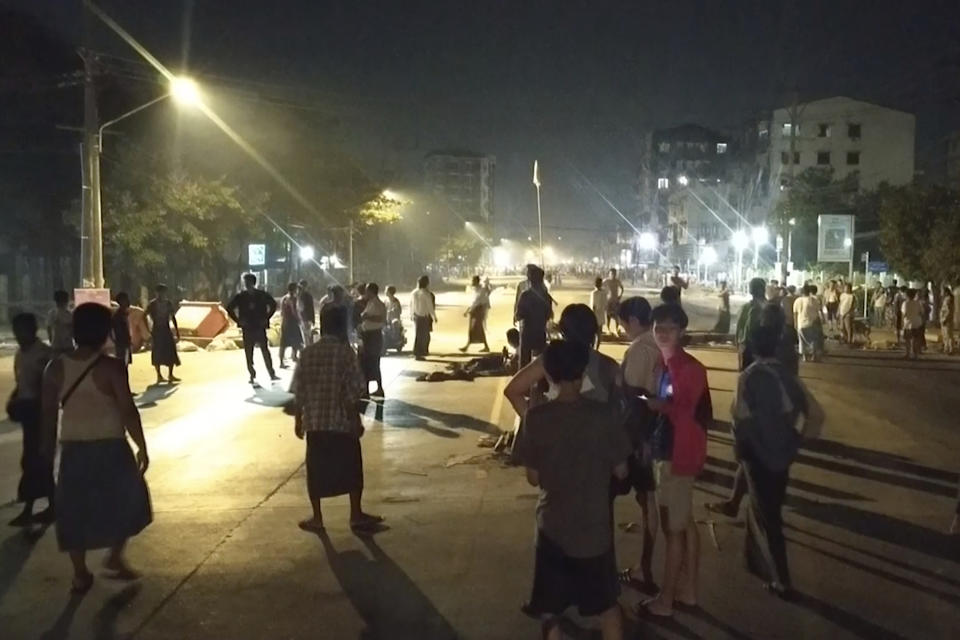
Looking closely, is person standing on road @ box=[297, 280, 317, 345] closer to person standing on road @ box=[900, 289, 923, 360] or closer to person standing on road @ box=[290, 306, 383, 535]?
person standing on road @ box=[290, 306, 383, 535]

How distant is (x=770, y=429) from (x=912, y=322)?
16.8 meters

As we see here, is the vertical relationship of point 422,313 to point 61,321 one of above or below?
below

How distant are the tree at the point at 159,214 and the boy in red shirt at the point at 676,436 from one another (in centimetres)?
2674

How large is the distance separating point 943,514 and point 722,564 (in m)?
2.41

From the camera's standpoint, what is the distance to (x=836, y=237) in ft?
108

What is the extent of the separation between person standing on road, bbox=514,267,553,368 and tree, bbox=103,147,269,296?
70.4 feet

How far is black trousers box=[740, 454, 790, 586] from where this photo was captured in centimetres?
588

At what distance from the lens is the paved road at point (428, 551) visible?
5.65 meters

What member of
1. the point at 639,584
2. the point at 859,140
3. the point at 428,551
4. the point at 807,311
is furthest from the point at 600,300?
the point at 859,140

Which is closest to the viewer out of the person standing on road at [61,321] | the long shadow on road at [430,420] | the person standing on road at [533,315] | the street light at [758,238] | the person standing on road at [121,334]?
the person standing on road at [533,315]

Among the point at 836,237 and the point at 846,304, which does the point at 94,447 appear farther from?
the point at 836,237

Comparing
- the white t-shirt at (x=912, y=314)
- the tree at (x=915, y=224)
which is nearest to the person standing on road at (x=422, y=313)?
the white t-shirt at (x=912, y=314)

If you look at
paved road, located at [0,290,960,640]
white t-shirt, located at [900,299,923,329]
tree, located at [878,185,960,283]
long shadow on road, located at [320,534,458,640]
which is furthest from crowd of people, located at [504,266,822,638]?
tree, located at [878,185,960,283]

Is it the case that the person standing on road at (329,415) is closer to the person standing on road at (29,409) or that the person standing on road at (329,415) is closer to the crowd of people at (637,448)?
the crowd of people at (637,448)
